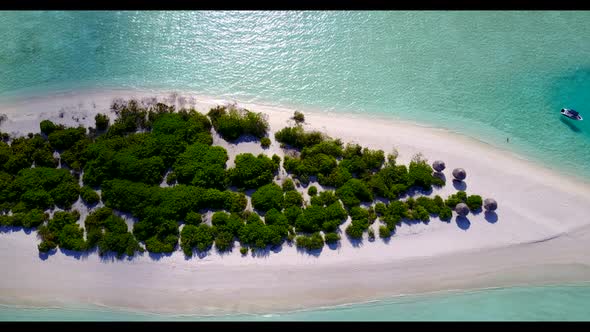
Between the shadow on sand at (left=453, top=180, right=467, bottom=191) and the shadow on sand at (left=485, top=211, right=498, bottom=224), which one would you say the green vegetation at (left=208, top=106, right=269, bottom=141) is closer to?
the shadow on sand at (left=453, top=180, right=467, bottom=191)

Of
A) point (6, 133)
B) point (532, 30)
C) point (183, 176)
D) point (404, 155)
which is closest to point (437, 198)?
point (404, 155)

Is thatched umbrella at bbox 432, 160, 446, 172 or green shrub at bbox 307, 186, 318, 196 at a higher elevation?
thatched umbrella at bbox 432, 160, 446, 172

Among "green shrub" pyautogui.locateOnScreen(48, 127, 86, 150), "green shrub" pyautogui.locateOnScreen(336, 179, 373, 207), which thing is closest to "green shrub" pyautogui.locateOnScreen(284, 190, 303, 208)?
"green shrub" pyautogui.locateOnScreen(336, 179, 373, 207)

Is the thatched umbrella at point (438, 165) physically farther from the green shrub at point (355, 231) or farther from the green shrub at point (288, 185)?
the green shrub at point (288, 185)

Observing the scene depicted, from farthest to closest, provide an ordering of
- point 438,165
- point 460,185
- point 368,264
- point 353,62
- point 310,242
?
point 353,62
point 460,185
point 438,165
point 368,264
point 310,242

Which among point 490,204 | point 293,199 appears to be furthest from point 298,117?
point 490,204

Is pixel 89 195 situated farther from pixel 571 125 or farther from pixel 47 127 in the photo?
pixel 571 125
